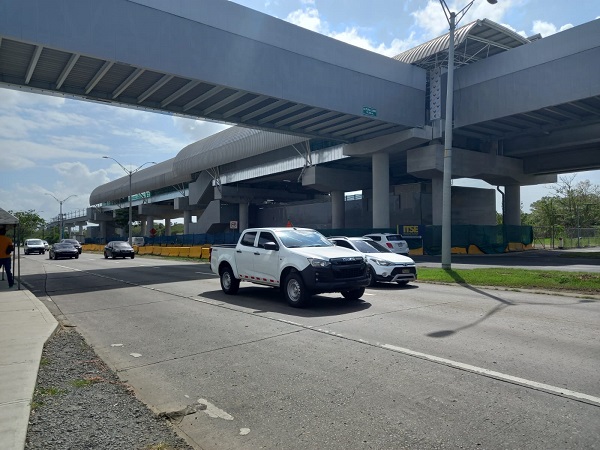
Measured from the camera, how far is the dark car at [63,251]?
39.6 meters

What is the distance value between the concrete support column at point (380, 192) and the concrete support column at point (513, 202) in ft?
48.1

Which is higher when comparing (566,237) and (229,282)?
(566,237)

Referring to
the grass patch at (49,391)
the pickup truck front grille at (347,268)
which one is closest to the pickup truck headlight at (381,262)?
the pickup truck front grille at (347,268)

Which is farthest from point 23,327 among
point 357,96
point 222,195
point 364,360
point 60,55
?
point 222,195

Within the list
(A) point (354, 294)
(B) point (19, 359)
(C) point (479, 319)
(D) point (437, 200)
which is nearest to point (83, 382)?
(B) point (19, 359)

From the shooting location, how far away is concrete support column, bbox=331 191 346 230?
52.4 meters

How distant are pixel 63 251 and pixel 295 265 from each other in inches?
1372

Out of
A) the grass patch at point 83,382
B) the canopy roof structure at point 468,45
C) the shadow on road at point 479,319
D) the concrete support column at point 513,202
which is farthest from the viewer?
the concrete support column at point 513,202

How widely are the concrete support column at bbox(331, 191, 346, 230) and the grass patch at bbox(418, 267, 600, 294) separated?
1318 inches

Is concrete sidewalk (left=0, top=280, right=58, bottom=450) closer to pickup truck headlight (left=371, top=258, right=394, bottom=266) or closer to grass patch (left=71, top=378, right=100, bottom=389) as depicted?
grass patch (left=71, top=378, right=100, bottom=389)

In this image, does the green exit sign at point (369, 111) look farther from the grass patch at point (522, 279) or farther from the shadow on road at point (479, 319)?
the shadow on road at point (479, 319)

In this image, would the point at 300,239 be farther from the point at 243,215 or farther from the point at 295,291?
the point at 243,215

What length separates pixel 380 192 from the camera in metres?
Answer: 38.8

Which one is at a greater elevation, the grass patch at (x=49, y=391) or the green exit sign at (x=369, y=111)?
the green exit sign at (x=369, y=111)
